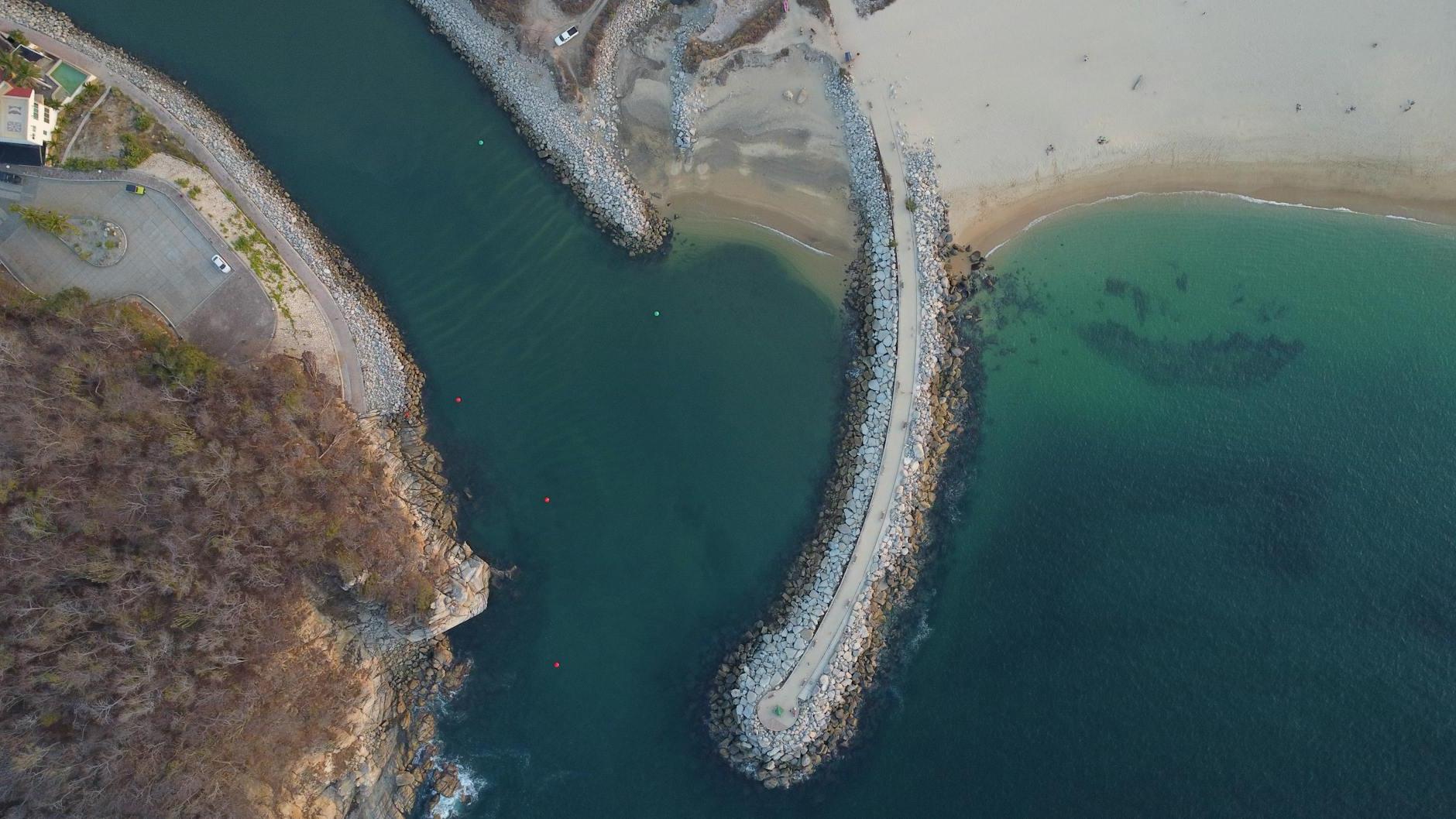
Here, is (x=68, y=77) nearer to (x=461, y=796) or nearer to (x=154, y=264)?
(x=154, y=264)

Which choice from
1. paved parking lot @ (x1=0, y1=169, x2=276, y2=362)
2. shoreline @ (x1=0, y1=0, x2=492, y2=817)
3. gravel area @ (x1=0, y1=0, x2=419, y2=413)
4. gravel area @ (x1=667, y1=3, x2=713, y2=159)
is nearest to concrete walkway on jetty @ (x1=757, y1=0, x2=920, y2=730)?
gravel area @ (x1=667, y1=3, x2=713, y2=159)

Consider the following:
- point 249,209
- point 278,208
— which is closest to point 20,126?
point 249,209

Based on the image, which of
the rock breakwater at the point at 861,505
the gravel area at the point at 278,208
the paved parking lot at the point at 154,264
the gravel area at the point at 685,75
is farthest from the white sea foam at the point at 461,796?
the gravel area at the point at 685,75

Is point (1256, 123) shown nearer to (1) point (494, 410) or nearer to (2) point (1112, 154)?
(2) point (1112, 154)

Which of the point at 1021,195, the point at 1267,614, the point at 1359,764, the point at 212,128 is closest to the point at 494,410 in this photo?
the point at 212,128

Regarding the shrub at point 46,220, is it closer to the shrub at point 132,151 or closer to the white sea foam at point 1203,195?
the shrub at point 132,151

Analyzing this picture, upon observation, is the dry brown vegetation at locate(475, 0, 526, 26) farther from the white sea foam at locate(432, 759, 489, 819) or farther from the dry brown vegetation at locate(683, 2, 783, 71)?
the white sea foam at locate(432, 759, 489, 819)
